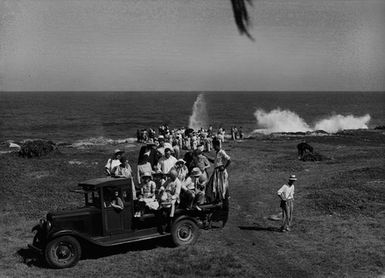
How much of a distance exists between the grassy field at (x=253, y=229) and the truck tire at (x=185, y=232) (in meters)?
0.25

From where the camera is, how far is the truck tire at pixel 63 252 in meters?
10.7

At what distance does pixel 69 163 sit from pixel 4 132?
47.5m

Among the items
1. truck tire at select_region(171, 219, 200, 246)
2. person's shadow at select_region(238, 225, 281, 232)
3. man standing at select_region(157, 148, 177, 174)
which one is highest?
man standing at select_region(157, 148, 177, 174)

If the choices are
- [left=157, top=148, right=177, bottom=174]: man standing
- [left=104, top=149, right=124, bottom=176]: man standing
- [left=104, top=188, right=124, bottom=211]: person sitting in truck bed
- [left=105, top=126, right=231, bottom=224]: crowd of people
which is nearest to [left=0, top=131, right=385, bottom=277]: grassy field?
[left=105, top=126, right=231, bottom=224]: crowd of people

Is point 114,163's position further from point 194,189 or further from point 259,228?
point 259,228

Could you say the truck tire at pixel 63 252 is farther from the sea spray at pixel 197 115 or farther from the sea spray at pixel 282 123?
the sea spray at pixel 282 123

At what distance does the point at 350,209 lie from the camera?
16094 mm

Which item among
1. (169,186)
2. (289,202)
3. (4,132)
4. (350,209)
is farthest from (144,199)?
(4,132)

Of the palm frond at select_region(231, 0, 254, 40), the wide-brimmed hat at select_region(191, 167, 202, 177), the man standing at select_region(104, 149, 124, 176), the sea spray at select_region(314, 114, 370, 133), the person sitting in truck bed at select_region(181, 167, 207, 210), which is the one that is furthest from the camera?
the sea spray at select_region(314, 114, 370, 133)

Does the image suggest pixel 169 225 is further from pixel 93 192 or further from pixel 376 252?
pixel 376 252

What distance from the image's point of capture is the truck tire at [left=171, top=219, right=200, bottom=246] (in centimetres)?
1209

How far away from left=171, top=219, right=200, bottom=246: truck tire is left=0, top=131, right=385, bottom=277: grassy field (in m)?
0.25

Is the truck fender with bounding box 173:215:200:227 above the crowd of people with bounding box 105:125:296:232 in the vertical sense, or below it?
below

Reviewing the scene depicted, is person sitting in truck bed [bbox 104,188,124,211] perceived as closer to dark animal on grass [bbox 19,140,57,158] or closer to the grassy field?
the grassy field
